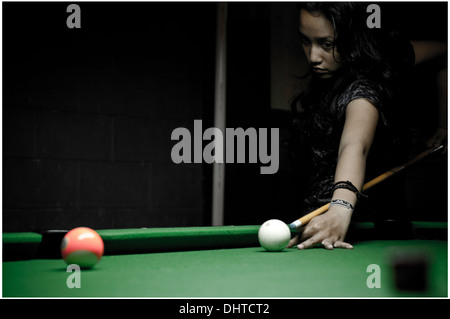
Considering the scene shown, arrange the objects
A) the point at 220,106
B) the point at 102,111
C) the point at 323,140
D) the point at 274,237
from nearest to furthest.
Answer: the point at 274,237, the point at 323,140, the point at 102,111, the point at 220,106

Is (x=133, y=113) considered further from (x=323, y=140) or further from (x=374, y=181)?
(x=374, y=181)

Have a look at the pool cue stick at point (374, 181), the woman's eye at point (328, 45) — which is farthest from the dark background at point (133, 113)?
the woman's eye at point (328, 45)

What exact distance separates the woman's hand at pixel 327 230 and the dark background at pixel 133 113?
2039 mm

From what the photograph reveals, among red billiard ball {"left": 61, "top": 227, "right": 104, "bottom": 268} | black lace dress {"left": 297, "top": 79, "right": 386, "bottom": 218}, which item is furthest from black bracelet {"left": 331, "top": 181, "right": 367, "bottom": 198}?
red billiard ball {"left": 61, "top": 227, "right": 104, "bottom": 268}

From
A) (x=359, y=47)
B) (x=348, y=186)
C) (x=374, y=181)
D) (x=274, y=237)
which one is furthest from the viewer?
(x=359, y=47)

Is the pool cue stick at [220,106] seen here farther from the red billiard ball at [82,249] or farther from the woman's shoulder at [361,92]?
the red billiard ball at [82,249]

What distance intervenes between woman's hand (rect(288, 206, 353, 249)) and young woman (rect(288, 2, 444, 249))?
8cm

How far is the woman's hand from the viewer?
234 centimetres

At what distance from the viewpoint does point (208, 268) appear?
1744 mm

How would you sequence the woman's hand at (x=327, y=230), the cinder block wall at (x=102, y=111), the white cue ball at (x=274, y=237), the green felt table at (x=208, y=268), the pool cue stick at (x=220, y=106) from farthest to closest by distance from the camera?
the pool cue stick at (x=220, y=106), the cinder block wall at (x=102, y=111), the woman's hand at (x=327, y=230), the white cue ball at (x=274, y=237), the green felt table at (x=208, y=268)

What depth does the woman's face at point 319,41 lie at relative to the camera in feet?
9.98

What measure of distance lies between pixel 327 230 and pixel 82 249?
1114 mm

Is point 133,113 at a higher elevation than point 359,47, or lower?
lower

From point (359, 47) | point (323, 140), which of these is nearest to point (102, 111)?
point (323, 140)
